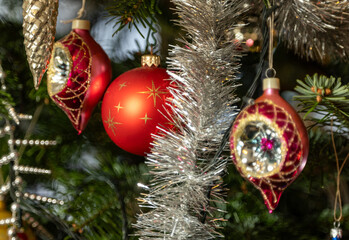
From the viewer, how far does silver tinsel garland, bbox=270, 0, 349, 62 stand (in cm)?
50

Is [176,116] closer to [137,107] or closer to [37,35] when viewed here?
[137,107]

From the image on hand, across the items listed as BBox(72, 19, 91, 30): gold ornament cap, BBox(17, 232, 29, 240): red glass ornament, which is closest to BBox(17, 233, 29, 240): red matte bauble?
BBox(17, 232, 29, 240): red glass ornament

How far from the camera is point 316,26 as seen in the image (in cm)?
51

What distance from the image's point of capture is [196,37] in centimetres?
48

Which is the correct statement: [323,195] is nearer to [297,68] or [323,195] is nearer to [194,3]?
[297,68]

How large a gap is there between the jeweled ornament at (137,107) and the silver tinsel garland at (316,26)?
18cm

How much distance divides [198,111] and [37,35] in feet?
0.67

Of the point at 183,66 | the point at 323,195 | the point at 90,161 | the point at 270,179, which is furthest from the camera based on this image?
the point at 90,161

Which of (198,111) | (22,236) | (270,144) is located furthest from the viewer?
(22,236)

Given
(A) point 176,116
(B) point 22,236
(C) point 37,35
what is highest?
(C) point 37,35

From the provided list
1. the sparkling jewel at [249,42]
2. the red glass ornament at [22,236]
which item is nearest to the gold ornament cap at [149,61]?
the sparkling jewel at [249,42]

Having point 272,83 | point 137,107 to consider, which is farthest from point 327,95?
point 137,107

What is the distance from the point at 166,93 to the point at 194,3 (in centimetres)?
12

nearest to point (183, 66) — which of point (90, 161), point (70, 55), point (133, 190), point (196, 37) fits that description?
point (196, 37)
